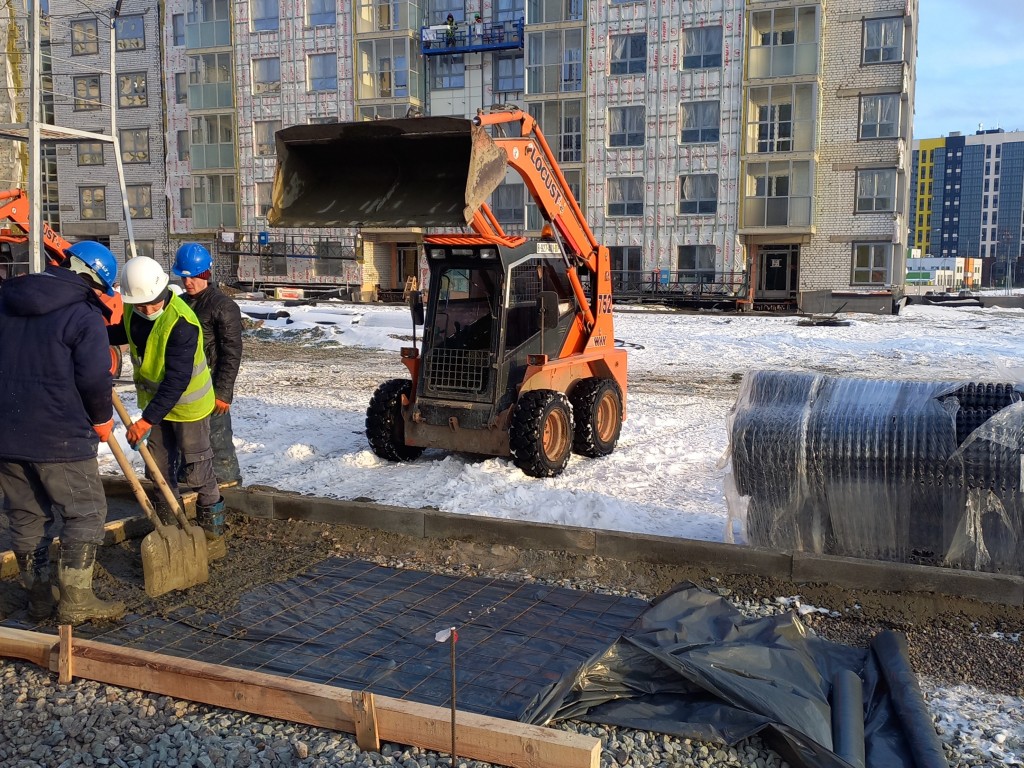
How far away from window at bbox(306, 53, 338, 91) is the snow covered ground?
19.9 meters

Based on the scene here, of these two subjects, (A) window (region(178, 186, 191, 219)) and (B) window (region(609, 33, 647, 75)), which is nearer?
(B) window (region(609, 33, 647, 75))

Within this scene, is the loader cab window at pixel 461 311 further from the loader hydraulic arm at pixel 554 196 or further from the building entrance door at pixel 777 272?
the building entrance door at pixel 777 272

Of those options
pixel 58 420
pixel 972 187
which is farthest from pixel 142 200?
pixel 972 187

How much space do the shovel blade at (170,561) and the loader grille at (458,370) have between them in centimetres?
322

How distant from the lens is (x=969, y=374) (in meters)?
14.2

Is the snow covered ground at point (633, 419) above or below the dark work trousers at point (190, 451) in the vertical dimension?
below

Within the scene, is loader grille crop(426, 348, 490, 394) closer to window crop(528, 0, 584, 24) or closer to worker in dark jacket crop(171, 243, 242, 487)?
worker in dark jacket crop(171, 243, 242, 487)

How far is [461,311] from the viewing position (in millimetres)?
8312

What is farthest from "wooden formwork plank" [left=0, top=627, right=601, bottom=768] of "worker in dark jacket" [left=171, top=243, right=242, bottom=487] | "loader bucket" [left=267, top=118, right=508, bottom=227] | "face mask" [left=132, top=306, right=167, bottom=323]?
"loader bucket" [left=267, top=118, right=508, bottom=227]

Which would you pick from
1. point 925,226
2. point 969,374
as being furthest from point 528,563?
point 925,226

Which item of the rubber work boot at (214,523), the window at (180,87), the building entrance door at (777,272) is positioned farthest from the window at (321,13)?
the rubber work boot at (214,523)

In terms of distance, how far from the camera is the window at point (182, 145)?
41.9 m

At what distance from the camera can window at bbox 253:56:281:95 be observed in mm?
39812

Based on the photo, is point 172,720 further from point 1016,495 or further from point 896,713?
point 1016,495
